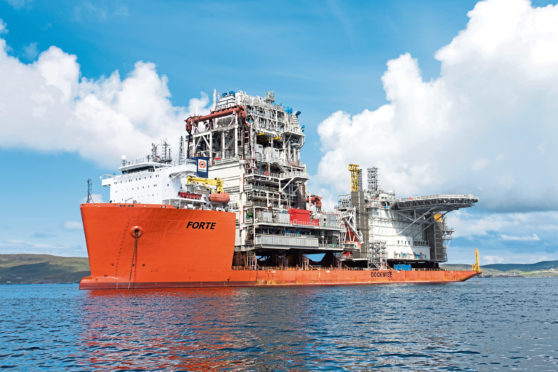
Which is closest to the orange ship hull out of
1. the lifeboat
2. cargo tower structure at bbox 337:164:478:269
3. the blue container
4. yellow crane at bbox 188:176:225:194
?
the lifeboat

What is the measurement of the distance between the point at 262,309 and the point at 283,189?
32452mm

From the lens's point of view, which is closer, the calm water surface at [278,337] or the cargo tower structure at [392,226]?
the calm water surface at [278,337]

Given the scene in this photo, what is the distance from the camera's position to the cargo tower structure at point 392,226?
241 feet

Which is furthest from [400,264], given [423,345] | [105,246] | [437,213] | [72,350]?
[72,350]

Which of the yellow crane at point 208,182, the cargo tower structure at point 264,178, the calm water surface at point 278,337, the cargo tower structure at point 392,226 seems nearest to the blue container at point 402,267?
the cargo tower structure at point 392,226

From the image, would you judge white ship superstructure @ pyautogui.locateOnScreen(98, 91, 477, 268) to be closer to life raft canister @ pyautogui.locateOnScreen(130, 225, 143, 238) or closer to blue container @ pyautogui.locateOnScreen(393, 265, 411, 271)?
blue container @ pyautogui.locateOnScreen(393, 265, 411, 271)

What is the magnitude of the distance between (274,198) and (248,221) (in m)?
5.60

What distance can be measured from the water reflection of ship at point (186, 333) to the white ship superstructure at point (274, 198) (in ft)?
57.2

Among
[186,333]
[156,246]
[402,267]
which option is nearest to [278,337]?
[186,333]

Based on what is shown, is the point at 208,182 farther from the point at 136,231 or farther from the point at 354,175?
the point at 354,175

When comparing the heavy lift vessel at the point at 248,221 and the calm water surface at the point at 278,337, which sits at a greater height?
the heavy lift vessel at the point at 248,221

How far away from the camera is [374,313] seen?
3238 centimetres

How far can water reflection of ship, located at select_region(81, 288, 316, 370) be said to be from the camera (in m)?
17.9

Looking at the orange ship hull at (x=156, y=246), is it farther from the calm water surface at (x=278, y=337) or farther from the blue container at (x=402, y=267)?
the blue container at (x=402, y=267)
